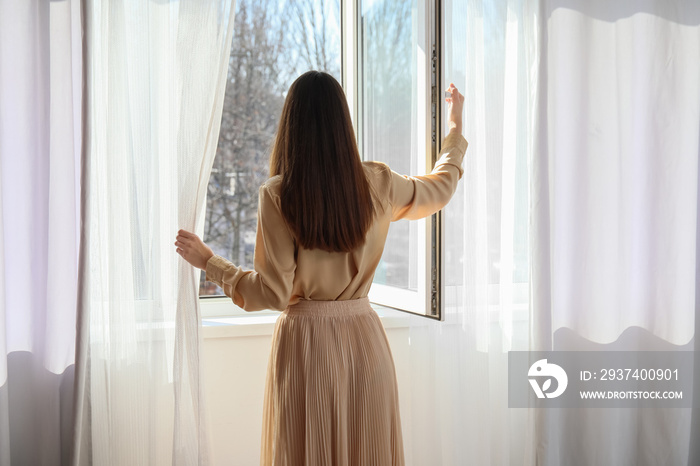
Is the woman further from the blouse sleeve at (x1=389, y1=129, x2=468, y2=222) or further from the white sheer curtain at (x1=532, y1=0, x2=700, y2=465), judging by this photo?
the white sheer curtain at (x1=532, y1=0, x2=700, y2=465)

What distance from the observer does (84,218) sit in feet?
6.15

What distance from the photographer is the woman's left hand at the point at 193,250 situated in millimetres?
1723

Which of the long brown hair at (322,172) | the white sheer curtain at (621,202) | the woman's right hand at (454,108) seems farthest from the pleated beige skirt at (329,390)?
the white sheer curtain at (621,202)

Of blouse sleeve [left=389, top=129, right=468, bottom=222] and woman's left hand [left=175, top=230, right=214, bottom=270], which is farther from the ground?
blouse sleeve [left=389, top=129, right=468, bottom=222]

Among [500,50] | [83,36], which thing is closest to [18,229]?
[83,36]

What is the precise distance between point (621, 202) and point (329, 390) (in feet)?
4.90

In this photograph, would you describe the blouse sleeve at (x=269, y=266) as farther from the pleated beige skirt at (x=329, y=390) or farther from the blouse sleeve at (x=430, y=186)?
the blouse sleeve at (x=430, y=186)

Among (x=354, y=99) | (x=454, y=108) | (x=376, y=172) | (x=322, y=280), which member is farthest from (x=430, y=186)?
(x=354, y=99)

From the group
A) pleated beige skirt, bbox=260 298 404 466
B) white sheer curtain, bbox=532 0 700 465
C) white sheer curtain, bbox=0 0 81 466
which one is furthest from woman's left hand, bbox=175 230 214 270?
white sheer curtain, bbox=532 0 700 465

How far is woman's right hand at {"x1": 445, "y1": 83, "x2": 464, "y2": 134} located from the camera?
6.35 ft

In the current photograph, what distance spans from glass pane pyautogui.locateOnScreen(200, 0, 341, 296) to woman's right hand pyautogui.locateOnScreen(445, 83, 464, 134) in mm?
883

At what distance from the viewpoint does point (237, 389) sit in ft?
7.38

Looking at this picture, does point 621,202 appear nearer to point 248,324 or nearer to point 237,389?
point 248,324

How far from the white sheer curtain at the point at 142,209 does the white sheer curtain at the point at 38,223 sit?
93 mm
